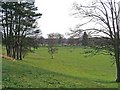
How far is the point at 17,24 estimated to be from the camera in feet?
156

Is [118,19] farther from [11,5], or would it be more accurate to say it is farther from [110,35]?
[11,5]

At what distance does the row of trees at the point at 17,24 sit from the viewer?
44.7 meters

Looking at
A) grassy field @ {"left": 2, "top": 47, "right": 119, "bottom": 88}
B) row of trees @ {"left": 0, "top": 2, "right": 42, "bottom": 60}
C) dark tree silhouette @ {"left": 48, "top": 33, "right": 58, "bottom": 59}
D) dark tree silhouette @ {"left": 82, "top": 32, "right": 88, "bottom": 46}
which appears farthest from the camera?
dark tree silhouette @ {"left": 48, "top": 33, "right": 58, "bottom": 59}

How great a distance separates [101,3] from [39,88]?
19.4m

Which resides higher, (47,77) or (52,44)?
(52,44)

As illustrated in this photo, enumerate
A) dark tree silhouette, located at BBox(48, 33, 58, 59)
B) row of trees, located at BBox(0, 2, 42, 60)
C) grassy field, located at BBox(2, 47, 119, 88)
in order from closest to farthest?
1. grassy field, located at BBox(2, 47, 119, 88)
2. row of trees, located at BBox(0, 2, 42, 60)
3. dark tree silhouette, located at BBox(48, 33, 58, 59)

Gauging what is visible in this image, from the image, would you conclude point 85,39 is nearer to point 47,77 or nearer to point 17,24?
point 47,77

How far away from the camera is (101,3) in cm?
3017

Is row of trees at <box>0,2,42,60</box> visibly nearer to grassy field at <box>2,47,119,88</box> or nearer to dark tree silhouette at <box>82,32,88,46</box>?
grassy field at <box>2,47,119,88</box>

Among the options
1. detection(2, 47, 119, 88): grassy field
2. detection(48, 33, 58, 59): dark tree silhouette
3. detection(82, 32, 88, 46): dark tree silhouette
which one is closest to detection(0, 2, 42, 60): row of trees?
detection(2, 47, 119, 88): grassy field

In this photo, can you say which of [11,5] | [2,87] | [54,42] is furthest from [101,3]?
[54,42]

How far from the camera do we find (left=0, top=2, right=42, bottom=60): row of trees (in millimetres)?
44719

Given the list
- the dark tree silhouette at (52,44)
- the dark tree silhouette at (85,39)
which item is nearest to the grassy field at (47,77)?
the dark tree silhouette at (85,39)

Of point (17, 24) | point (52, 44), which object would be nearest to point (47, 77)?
point (17, 24)
